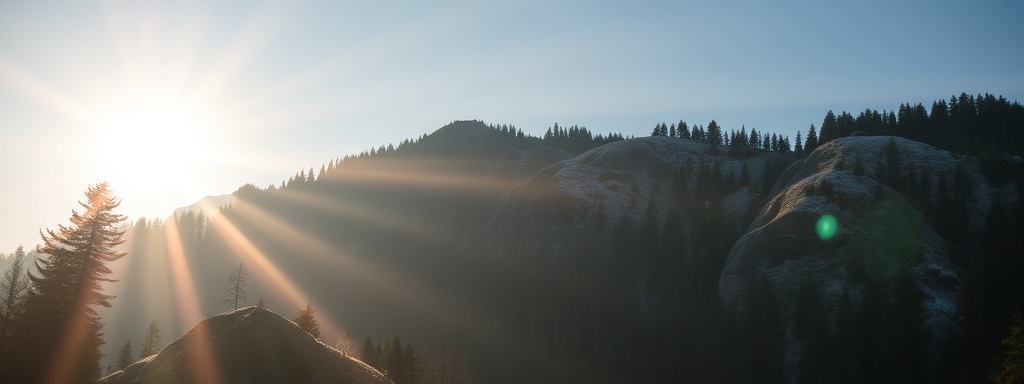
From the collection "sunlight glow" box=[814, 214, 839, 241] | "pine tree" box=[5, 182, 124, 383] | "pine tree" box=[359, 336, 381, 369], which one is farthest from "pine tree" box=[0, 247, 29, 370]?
"sunlight glow" box=[814, 214, 839, 241]

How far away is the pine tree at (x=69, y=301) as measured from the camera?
4966 centimetres

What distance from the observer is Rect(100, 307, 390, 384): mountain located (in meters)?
67.8

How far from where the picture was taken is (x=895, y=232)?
127 metres

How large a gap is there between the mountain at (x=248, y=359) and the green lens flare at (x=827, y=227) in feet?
306

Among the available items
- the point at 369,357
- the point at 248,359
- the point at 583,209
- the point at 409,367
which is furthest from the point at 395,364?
the point at 583,209

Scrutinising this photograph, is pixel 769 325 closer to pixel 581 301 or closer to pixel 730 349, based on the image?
pixel 730 349

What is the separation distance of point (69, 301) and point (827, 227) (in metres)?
126

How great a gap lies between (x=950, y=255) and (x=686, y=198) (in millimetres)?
71782

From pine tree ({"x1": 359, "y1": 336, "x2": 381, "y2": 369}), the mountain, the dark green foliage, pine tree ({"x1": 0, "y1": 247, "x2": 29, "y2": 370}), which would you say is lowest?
the dark green foliage

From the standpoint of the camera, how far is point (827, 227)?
134 meters

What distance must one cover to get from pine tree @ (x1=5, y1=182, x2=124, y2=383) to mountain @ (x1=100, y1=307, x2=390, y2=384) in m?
15.1

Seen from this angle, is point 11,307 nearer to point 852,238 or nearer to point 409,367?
point 409,367

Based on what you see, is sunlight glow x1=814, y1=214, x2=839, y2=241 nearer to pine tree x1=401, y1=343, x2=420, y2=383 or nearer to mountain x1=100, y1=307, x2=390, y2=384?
pine tree x1=401, y1=343, x2=420, y2=383

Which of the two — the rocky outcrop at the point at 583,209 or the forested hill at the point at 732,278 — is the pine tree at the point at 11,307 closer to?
the forested hill at the point at 732,278
